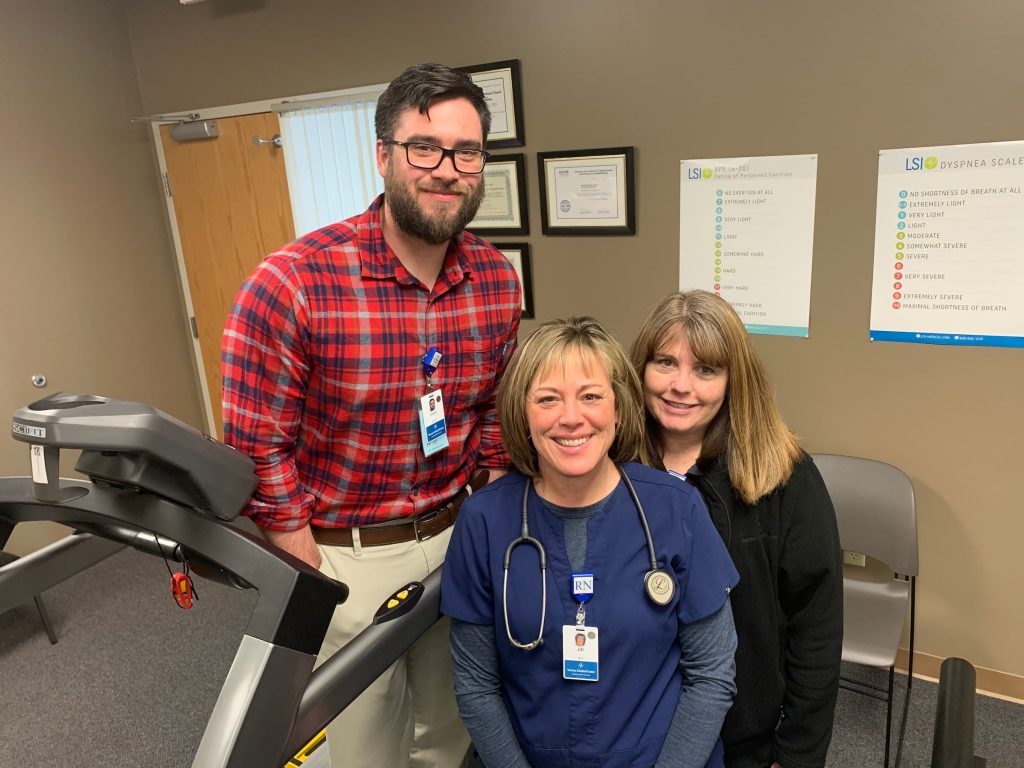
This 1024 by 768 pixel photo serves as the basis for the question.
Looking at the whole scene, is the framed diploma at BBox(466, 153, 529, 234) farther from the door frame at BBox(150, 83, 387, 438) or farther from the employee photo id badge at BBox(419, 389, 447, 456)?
the employee photo id badge at BBox(419, 389, 447, 456)

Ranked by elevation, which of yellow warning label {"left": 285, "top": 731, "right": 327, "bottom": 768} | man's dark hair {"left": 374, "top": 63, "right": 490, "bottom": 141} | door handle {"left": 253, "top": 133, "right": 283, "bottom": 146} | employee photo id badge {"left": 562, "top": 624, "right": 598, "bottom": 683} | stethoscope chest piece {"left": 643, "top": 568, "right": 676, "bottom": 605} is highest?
door handle {"left": 253, "top": 133, "right": 283, "bottom": 146}

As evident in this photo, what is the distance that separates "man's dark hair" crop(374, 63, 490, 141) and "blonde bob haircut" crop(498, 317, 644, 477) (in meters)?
0.52

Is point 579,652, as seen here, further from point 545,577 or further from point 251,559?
point 251,559

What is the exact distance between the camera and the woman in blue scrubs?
123 centimetres

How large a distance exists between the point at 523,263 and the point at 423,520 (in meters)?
1.42

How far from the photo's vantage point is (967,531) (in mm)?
2266

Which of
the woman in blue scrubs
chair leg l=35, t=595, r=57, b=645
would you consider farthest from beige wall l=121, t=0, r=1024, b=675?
chair leg l=35, t=595, r=57, b=645

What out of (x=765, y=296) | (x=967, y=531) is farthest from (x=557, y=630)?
(x=967, y=531)

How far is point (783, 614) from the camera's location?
4.61ft

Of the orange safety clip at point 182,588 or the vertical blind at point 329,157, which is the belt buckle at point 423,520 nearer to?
the orange safety clip at point 182,588

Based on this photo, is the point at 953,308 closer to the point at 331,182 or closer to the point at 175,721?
the point at 331,182

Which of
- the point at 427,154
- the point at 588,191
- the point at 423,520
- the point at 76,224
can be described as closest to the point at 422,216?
the point at 427,154

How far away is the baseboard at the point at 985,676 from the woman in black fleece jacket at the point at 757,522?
1.29m

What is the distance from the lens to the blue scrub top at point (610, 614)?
123cm
